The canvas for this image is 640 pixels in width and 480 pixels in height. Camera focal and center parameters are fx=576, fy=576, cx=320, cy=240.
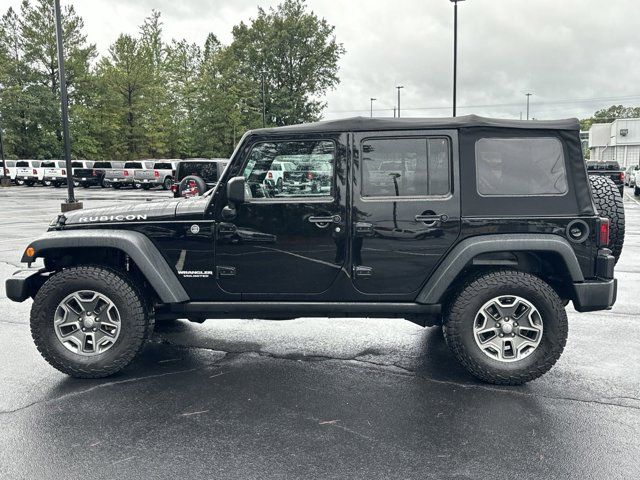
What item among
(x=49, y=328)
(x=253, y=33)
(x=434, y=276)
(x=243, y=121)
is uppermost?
(x=253, y=33)

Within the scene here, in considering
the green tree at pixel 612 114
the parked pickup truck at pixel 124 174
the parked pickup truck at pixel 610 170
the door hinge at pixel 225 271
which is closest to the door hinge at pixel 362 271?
the door hinge at pixel 225 271

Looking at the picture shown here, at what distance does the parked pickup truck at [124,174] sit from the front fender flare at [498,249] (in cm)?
3432

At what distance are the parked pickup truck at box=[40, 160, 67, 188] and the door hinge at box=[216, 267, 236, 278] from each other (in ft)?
127

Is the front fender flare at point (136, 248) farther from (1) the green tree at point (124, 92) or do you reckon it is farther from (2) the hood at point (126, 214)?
(1) the green tree at point (124, 92)

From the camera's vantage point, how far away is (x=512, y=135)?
4309 millimetres

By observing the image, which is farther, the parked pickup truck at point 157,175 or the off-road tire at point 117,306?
the parked pickup truck at point 157,175

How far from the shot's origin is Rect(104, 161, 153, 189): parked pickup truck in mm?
36438

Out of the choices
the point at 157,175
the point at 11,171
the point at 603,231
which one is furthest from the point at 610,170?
the point at 11,171

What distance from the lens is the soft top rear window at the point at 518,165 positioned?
428 cm

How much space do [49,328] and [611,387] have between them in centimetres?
426

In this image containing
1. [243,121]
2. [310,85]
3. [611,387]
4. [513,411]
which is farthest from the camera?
[310,85]

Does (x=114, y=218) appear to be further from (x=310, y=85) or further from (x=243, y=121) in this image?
(x=310, y=85)

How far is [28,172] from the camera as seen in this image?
4034 cm

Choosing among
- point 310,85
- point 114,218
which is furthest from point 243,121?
point 114,218
